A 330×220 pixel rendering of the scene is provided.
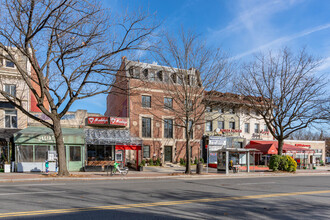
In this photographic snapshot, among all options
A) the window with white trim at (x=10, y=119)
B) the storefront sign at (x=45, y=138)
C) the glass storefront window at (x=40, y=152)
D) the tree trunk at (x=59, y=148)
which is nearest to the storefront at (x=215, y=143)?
the storefront sign at (x=45, y=138)

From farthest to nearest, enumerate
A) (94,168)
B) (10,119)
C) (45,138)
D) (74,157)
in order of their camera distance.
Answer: (74,157)
(94,168)
(45,138)
(10,119)

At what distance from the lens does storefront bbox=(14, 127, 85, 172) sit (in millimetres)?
22766

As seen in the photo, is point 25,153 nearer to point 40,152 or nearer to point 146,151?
point 40,152

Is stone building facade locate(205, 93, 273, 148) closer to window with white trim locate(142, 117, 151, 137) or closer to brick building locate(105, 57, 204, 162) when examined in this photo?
brick building locate(105, 57, 204, 162)

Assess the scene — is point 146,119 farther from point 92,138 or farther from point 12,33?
point 12,33

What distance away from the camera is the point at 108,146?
28.0 m

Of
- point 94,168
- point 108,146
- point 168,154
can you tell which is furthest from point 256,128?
point 94,168

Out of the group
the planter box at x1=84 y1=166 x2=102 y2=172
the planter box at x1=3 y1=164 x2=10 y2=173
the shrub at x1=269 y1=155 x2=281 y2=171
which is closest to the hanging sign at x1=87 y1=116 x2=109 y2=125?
the planter box at x1=84 y1=166 x2=102 y2=172

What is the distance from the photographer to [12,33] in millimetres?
16578

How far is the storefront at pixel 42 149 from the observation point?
22766mm

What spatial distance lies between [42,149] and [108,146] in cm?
624

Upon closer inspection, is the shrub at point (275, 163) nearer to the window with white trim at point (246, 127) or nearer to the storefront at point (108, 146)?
the window with white trim at point (246, 127)

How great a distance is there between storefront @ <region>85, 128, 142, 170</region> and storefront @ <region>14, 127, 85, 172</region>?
3.15 feet

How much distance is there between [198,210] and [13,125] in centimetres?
2082
